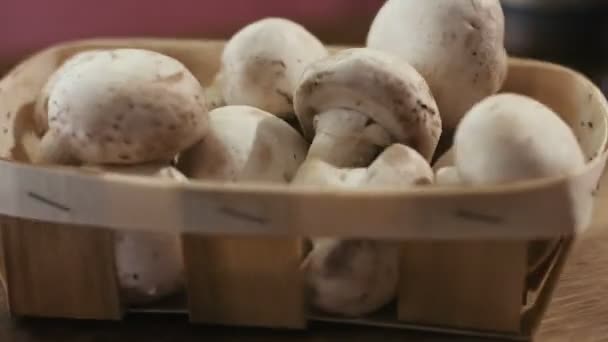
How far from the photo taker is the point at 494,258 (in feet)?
1.61

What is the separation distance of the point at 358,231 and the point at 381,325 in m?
0.09

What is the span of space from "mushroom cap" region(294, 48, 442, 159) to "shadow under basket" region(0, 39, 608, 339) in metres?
0.07

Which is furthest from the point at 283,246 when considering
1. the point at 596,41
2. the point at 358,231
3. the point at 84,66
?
the point at 596,41

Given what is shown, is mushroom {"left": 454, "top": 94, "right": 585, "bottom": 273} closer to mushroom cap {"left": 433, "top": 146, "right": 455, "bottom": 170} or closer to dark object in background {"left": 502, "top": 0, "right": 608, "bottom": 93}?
mushroom cap {"left": 433, "top": 146, "right": 455, "bottom": 170}

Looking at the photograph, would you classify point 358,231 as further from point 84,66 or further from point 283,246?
point 84,66

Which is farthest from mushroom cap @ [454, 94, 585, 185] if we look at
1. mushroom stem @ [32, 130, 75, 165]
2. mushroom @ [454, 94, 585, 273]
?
mushroom stem @ [32, 130, 75, 165]

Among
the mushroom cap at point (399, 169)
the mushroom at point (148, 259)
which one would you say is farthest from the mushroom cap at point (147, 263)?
the mushroom cap at point (399, 169)

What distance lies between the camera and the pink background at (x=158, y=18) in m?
1.22

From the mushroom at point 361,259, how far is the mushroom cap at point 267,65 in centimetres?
11

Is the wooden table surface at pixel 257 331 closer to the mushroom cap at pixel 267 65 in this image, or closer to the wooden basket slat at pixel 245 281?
the wooden basket slat at pixel 245 281

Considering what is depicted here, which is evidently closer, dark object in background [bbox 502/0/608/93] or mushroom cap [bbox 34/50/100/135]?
mushroom cap [bbox 34/50/100/135]

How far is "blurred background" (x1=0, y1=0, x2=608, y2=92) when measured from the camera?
1.14m

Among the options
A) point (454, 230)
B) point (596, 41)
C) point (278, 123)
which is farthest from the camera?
point (596, 41)

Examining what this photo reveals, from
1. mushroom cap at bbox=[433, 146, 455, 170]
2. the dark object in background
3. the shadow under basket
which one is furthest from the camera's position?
the dark object in background
